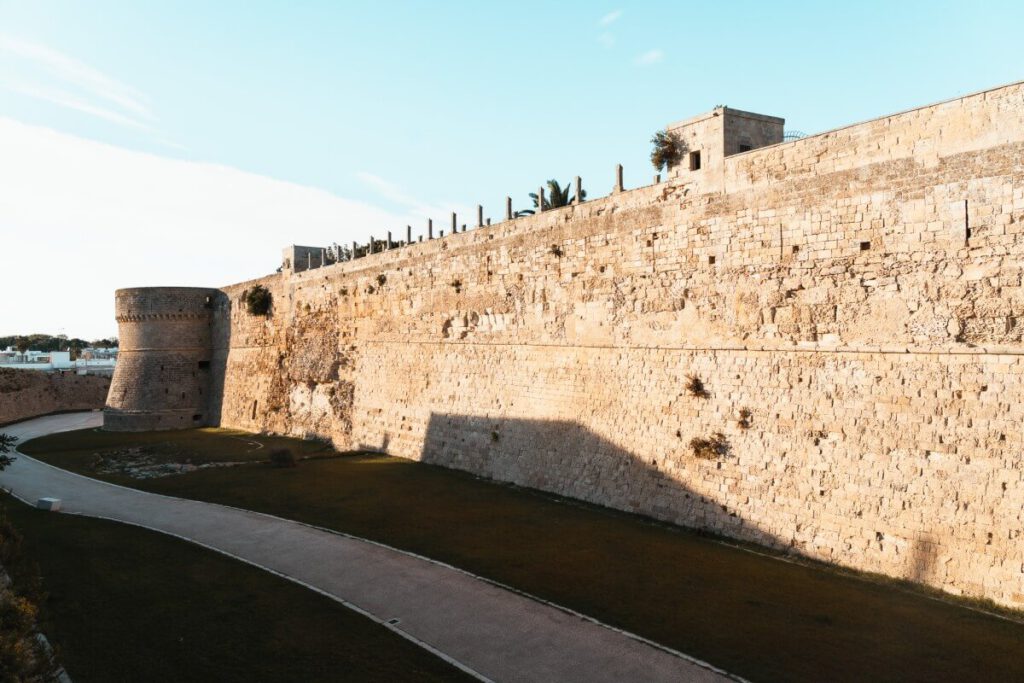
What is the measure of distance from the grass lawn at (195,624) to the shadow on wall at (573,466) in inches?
232

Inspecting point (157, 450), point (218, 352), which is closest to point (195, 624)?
point (157, 450)

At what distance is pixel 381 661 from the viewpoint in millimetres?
7309

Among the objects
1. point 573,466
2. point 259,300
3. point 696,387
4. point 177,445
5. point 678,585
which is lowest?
point 177,445

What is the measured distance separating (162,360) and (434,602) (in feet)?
88.5

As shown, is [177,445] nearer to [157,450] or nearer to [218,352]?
[157,450]

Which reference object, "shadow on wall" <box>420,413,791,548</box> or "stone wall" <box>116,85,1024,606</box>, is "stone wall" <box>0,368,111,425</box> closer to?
"shadow on wall" <box>420,413,791,548</box>

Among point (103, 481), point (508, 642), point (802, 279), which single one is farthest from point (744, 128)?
point (103, 481)

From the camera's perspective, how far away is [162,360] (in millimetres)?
31344

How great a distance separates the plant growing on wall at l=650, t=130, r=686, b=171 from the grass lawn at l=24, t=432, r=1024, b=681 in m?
6.64

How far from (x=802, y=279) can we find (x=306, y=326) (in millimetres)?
19600

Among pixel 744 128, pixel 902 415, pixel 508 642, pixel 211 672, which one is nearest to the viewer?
pixel 211 672

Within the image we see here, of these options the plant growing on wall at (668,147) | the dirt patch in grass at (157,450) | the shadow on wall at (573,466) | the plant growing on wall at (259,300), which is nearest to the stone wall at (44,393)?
the dirt patch in grass at (157,450)

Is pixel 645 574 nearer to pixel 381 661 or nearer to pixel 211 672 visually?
pixel 381 661

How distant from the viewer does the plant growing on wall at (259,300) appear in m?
28.6
